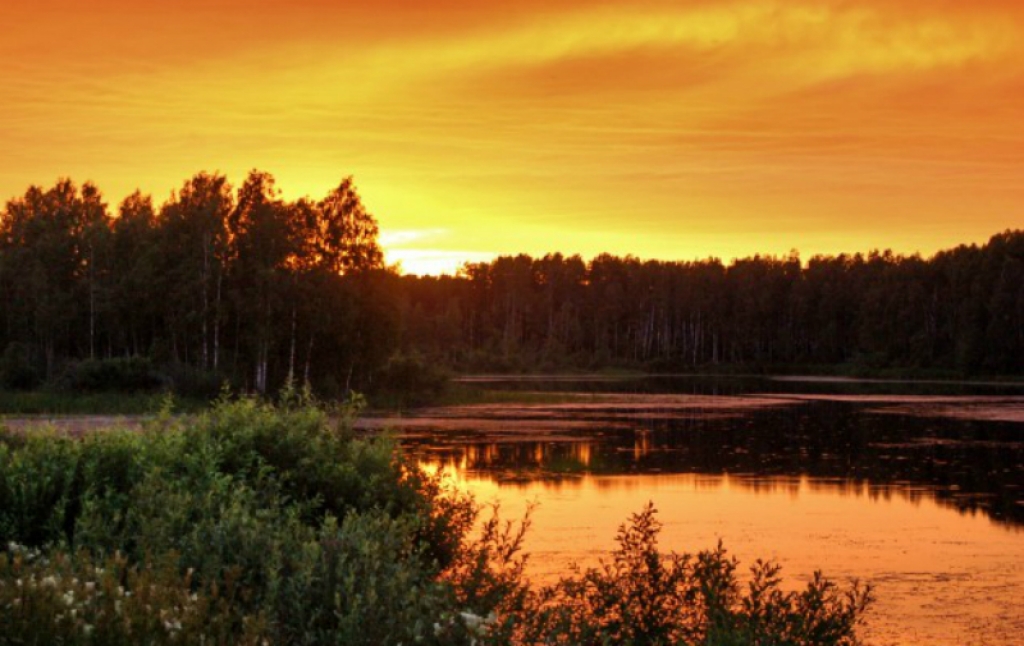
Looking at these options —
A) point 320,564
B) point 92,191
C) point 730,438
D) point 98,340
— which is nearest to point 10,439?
point 320,564

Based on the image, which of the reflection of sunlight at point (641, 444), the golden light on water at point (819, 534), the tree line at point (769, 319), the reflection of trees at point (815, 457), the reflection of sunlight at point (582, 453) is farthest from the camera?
the tree line at point (769, 319)

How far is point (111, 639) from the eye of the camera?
811 centimetres

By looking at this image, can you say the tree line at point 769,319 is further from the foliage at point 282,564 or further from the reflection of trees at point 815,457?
the foliage at point 282,564

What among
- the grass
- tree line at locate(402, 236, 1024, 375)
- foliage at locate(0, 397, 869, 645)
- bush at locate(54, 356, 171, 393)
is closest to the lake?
foliage at locate(0, 397, 869, 645)

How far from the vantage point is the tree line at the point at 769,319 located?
140500 mm

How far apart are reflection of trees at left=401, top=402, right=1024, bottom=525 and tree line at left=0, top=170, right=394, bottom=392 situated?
890 inches

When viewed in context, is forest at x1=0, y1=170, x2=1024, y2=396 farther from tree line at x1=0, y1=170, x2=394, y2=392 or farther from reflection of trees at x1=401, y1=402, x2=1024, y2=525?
reflection of trees at x1=401, y1=402, x2=1024, y2=525

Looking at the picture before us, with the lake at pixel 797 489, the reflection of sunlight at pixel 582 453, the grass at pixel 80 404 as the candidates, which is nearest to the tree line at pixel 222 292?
the grass at pixel 80 404

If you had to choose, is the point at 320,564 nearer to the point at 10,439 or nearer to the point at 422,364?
the point at 10,439

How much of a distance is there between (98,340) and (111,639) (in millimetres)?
82632

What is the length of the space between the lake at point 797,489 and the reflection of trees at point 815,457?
3.6 inches

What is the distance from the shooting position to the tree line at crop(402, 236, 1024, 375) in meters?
140

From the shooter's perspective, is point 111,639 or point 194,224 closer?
point 111,639

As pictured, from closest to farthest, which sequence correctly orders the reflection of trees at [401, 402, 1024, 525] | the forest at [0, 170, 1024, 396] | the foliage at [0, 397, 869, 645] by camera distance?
the foliage at [0, 397, 869, 645] → the reflection of trees at [401, 402, 1024, 525] → the forest at [0, 170, 1024, 396]
